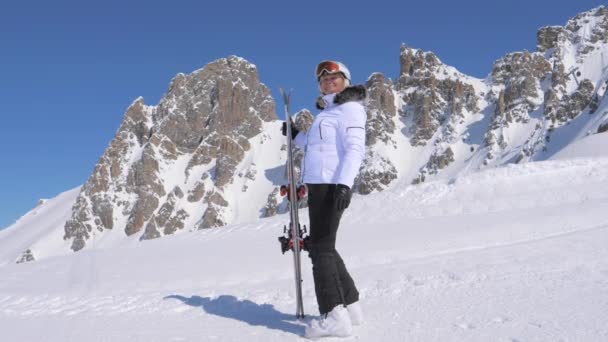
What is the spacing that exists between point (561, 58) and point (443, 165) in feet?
166

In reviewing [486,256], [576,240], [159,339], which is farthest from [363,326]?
[576,240]

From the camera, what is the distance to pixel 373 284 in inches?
239

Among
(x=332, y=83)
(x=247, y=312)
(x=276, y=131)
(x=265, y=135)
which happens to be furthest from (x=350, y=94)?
(x=276, y=131)

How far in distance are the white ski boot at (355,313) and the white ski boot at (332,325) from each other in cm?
22

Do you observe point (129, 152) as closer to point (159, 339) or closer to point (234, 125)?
point (234, 125)

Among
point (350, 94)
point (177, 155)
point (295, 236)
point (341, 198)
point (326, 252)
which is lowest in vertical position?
point (326, 252)

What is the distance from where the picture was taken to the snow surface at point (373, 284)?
14.4ft

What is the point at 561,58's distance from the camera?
5861 inches

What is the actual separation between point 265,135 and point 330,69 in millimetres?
160906

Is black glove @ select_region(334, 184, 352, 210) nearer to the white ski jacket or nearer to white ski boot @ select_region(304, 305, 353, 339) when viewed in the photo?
the white ski jacket

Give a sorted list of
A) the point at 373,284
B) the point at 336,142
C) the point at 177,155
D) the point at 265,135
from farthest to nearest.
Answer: the point at 265,135 → the point at 177,155 → the point at 373,284 → the point at 336,142

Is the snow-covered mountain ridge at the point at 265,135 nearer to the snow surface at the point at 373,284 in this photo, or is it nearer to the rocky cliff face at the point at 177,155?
the rocky cliff face at the point at 177,155

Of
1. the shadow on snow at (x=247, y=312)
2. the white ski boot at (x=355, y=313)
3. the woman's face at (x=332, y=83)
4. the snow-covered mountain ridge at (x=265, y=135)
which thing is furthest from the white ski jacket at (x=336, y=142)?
→ the snow-covered mountain ridge at (x=265, y=135)

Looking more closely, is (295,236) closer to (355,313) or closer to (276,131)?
(355,313)
